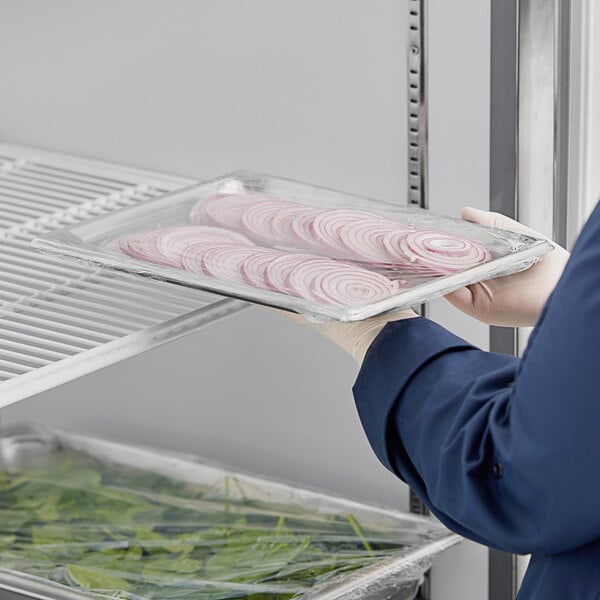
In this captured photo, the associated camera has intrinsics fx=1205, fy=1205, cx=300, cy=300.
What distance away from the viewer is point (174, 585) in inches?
50.5

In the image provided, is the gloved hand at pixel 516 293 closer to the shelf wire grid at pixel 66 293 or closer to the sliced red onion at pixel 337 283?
the sliced red onion at pixel 337 283

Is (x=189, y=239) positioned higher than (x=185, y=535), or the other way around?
(x=189, y=239)

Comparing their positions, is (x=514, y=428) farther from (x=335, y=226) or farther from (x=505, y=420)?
(x=335, y=226)

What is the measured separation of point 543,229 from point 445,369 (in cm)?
44

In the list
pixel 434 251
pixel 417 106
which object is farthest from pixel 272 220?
pixel 417 106

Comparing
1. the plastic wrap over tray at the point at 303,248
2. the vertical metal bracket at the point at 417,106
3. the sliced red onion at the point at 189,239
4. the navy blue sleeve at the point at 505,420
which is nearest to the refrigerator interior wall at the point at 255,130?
the vertical metal bracket at the point at 417,106

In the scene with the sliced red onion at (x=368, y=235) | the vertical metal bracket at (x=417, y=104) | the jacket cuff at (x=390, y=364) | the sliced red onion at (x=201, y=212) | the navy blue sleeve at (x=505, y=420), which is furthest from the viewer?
the vertical metal bracket at (x=417, y=104)

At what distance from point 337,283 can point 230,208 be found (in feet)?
0.74

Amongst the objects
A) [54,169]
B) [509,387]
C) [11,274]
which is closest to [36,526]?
[11,274]

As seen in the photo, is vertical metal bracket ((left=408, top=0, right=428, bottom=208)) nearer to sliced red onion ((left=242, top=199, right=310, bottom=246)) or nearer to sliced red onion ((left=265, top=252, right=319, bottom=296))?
sliced red onion ((left=242, top=199, right=310, bottom=246))

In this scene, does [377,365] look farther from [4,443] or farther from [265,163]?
[4,443]

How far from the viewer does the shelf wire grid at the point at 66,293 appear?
3.62 feet

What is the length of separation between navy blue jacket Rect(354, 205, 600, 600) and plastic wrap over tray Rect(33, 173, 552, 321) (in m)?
0.05

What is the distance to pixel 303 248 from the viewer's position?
1051 mm
